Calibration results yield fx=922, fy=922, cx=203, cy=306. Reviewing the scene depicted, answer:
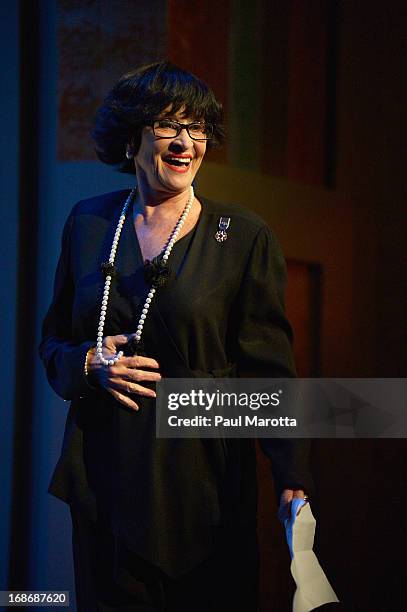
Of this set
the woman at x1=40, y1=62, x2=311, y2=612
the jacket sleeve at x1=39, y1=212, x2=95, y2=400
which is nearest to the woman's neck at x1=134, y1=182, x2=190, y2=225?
the woman at x1=40, y1=62, x2=311, y2=612

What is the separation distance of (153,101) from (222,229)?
217 mm

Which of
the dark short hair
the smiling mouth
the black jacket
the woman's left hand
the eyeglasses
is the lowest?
the woman's left hand

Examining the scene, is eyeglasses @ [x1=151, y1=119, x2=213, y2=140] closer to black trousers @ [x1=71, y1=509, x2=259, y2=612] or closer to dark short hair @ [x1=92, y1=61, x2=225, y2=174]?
dark short hair @ [x1=92, y1=61, x2=225, y2=174]

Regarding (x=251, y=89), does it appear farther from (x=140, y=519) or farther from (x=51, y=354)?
(x=140, y=519)

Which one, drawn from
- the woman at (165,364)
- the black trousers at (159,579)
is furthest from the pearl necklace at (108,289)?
the black trousers at (159,579)

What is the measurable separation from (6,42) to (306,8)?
627 mm

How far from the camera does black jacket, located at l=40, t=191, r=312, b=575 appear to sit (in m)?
1.34

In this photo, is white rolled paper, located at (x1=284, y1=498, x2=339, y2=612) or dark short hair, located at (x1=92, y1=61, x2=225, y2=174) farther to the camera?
dark short hair, located at (x1=92, y1=61, x2=225, y2=174)

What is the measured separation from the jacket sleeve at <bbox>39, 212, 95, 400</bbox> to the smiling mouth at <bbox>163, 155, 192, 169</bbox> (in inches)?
8.1

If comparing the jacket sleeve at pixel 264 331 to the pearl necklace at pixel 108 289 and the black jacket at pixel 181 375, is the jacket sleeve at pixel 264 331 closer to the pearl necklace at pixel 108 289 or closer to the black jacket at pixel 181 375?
the black jacket at pixel 181 375

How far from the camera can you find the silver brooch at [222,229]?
140 centimetres

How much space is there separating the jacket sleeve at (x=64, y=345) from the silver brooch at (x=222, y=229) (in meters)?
0.25

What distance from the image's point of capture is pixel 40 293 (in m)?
1.94

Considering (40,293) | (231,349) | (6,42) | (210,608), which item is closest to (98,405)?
(231,349)
